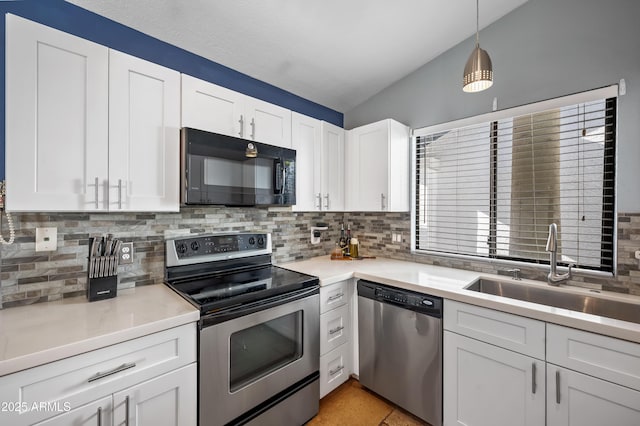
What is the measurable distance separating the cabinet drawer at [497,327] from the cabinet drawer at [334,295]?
715 millimetres

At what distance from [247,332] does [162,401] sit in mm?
445

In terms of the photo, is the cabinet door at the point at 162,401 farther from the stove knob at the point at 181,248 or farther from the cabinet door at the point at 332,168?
the cabinet door at the point at 332,168

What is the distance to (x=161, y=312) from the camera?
1258 millimetres

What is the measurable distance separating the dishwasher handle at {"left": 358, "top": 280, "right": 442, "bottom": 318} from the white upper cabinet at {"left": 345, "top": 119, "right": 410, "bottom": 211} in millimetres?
707

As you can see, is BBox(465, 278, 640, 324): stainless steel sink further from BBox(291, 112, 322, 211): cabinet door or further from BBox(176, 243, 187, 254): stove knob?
BBox(176, 243, 187, 254): stove knob

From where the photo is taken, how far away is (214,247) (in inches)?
76.4

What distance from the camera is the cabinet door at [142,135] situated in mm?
1334

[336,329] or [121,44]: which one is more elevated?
[121,44]

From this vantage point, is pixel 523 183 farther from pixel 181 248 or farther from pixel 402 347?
pixel 181 248

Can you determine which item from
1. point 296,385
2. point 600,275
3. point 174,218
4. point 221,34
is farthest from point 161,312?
point 600,275

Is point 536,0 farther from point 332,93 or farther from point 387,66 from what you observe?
point 332,93

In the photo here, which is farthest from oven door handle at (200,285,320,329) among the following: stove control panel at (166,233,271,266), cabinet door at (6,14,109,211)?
cabinet door at (6,14,109,211)

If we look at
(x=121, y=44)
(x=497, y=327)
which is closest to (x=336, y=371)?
(x=497, y=327)

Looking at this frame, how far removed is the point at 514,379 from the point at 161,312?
1.77 meters
